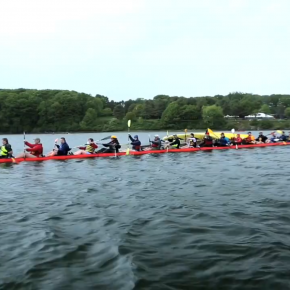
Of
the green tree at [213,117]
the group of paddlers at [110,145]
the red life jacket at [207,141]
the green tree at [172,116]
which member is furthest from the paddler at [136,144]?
the green tree at [172,116]

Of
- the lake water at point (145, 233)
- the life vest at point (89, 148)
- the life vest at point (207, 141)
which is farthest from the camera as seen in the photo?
the life vest at point (207, 141)

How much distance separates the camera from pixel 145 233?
763cm

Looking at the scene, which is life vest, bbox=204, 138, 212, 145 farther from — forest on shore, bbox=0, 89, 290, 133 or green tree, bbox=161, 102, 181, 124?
green tree, bbox=161, 102, 181, 124

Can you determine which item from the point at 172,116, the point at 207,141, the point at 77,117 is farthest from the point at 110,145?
the point at 77,117

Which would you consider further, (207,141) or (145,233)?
(207,141)

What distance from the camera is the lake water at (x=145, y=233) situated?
5.62 metres

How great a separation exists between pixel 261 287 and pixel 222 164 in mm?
14371

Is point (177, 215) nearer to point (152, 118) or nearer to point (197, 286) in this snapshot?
point (197, 286)

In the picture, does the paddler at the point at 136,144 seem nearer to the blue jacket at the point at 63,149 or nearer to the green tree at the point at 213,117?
the blue jacket at the point at 63,149

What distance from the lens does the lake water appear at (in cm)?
562

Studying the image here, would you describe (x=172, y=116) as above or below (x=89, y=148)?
above

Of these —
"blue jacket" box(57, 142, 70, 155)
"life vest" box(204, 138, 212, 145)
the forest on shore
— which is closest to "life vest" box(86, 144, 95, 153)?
"blue jacket" box(57, 142, 70, 155)

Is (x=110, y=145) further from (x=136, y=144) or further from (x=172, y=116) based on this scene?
(x=172, y=116)

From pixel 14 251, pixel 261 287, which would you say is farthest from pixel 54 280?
pixel 261 287
